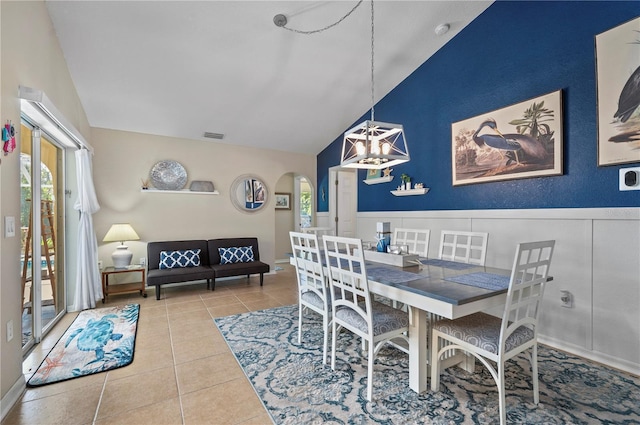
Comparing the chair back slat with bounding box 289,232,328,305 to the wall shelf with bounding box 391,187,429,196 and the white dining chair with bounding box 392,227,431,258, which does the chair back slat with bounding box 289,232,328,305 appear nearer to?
the white dining chair with bounding box 392,227,431,258

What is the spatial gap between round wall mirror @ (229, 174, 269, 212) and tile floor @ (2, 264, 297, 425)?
2.66 meters

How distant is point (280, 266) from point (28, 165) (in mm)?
4758

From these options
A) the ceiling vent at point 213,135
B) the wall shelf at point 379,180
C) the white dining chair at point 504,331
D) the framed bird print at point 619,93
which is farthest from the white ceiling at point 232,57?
the white dining chair at point 504,331

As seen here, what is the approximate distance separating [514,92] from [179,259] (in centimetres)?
501

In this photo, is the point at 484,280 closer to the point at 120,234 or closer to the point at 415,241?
the point at 415,241

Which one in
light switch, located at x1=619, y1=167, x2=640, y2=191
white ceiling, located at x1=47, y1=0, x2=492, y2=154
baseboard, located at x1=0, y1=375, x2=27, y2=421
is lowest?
baseboard, located at x1=0, y1=375, x2=27, y2=421

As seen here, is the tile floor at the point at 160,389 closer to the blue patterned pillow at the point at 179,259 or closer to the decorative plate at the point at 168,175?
the blue patterned pillow at the point at 179,259

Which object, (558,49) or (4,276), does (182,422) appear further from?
(558,49)

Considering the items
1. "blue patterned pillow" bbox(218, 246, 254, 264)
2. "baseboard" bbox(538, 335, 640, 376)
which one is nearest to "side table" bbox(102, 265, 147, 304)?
"blue patterned pillow" bbox(218, 246, 254, 264)

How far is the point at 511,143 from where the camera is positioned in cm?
312

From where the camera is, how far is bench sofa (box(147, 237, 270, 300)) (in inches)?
169

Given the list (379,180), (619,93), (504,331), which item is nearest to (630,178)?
(619,93)

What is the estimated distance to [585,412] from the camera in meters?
1.81

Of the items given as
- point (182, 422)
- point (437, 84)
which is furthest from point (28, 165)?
point (437, 84)
